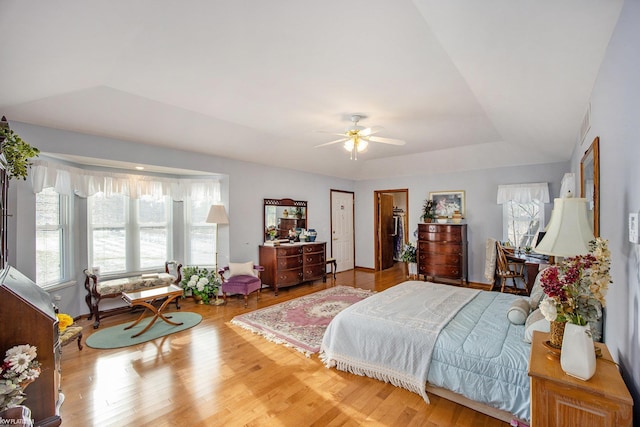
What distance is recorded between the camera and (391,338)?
249 cm

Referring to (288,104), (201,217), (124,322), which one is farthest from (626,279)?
(201,217)

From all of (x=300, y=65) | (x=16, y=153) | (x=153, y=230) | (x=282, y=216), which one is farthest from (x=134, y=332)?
(x=300, y=65)

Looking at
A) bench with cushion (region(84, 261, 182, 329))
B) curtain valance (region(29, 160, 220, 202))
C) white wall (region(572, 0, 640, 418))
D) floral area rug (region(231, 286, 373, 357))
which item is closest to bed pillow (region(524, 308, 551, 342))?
white wall (region(572, 0, 640, 418))

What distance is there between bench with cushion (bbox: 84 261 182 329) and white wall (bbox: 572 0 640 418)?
16.3ft

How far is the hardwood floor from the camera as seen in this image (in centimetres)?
211

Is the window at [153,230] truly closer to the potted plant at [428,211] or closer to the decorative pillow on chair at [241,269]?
the decorative pillow on chair at [241,269]

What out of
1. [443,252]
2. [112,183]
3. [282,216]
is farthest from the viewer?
[282,216]

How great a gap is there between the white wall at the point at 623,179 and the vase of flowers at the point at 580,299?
11 cm

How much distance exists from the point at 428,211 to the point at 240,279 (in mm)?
4218

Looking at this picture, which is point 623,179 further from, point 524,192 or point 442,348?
point 524,192

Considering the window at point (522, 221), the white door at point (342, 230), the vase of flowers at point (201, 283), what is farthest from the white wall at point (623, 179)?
the white door at point (342, 230)

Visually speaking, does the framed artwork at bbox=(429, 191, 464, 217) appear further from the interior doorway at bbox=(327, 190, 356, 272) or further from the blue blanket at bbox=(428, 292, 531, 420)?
the blue blanket at bbox=(428, 292, 531, 420)

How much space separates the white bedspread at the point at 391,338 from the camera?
93.1 inches

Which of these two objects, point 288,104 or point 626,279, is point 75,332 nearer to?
point 288,104
